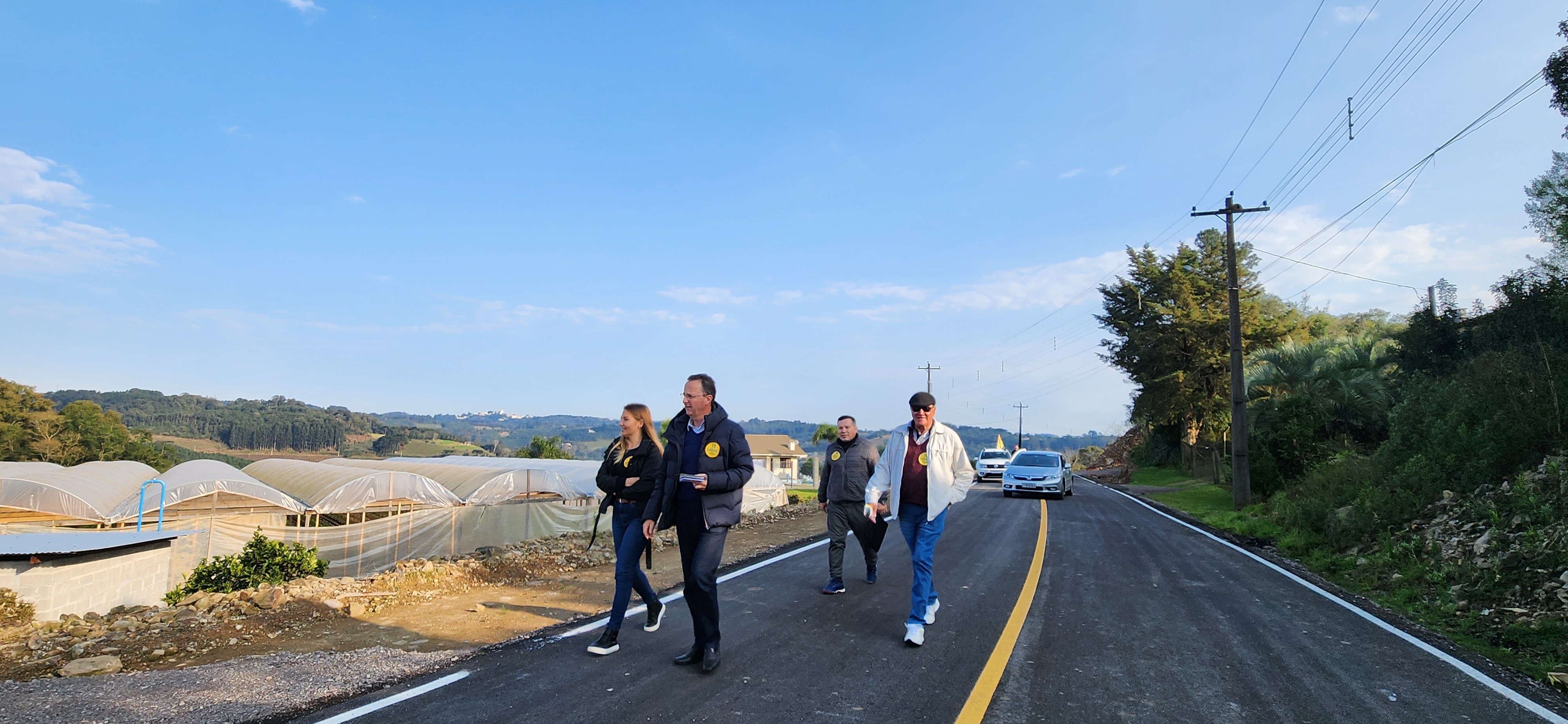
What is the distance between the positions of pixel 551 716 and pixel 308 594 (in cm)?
419

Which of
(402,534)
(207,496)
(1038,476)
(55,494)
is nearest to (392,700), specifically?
(402,534)

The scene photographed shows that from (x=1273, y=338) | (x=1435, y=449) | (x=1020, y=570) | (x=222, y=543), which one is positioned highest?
(x=1273, y=338)

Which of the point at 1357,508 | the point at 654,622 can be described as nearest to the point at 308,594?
the point at 654,622

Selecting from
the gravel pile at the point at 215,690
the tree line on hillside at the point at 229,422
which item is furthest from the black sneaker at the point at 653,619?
the tree line on hillside at the point at 229,422

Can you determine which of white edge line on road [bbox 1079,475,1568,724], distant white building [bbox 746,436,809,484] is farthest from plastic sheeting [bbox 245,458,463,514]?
distant white building [bbox 746,436,809,484]

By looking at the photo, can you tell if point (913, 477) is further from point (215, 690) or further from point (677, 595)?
point (215, 690)

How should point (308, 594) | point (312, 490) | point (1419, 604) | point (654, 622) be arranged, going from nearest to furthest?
point (654, 622)
point (308, 594)
point (1419, 604)
point (312, 490)

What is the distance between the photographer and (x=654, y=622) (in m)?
6.02

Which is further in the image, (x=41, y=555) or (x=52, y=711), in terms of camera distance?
(x=41, y=555)

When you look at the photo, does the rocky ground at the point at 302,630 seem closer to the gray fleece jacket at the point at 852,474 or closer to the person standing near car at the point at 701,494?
the person standing near car at the point at 701,494

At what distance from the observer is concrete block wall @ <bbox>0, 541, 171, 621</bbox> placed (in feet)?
29.7

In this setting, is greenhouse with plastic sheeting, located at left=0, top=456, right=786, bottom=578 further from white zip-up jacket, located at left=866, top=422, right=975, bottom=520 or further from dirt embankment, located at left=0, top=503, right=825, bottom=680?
white zip-up jacket, located at left=866, top=422, right=975, bottom=520

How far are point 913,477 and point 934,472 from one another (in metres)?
0.21

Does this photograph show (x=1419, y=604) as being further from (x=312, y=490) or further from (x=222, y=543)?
(x=312, y=490)
